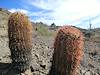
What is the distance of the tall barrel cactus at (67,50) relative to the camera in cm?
976

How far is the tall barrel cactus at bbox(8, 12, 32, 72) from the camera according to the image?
1076cm

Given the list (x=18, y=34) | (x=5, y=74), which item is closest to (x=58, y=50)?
(x=18, y=34)

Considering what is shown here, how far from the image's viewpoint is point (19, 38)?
35.5ft

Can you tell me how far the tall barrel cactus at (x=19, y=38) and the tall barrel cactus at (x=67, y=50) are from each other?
4.65 feet

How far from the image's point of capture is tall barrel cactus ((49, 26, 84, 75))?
9.76m

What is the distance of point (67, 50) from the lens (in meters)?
9.75

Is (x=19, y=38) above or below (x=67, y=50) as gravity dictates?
above

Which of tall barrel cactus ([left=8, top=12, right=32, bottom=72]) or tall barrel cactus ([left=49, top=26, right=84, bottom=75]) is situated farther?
tall barrel cactus ([left=8, top=12, right=32, bottom=72])

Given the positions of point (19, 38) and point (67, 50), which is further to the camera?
point (19, 38)

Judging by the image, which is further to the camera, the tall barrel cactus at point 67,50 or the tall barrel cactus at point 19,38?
the tall barrel cactus at point 19,38

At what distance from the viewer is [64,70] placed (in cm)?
1012

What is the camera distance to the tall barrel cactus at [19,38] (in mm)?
10758

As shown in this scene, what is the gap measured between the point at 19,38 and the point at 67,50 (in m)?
2.08

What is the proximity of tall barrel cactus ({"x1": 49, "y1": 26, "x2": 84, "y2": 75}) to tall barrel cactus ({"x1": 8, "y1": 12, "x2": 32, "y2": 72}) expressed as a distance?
4.65 feet
